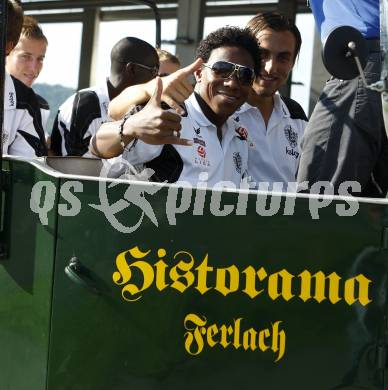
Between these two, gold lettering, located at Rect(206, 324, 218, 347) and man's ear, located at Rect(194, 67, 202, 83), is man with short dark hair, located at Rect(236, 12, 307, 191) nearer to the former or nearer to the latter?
man's ear, located at Rect(194, 67, 202, 83)

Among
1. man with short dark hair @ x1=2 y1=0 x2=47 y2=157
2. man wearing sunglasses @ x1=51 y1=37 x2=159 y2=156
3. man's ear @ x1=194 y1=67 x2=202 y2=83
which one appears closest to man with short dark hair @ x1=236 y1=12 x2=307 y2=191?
man's ear @ x1=194 y1=67 x2=202 y2=83

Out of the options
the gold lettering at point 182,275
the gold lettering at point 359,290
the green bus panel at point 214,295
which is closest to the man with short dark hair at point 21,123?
the green bus panel at point 214,295

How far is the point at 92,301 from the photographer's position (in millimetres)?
1961

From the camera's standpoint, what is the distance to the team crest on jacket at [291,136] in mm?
3406

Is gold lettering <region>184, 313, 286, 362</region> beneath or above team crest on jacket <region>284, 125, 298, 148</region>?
beneath

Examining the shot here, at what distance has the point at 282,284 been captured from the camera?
6.11 ft

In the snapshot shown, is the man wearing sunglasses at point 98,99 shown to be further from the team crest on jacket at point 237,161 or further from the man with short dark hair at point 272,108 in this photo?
the team crest on jacket at point 237,161

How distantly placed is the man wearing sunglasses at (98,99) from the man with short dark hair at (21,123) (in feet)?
1.78

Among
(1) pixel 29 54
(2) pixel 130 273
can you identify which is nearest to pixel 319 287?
(2) pixel 130 273

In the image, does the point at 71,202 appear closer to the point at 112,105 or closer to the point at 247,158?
the point at 112,105

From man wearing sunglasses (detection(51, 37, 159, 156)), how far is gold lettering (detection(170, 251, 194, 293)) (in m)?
2.18

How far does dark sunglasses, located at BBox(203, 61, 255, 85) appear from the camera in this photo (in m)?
2.71

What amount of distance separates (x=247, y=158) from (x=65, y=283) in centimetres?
121

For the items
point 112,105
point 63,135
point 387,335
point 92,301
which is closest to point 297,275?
point 387,335
